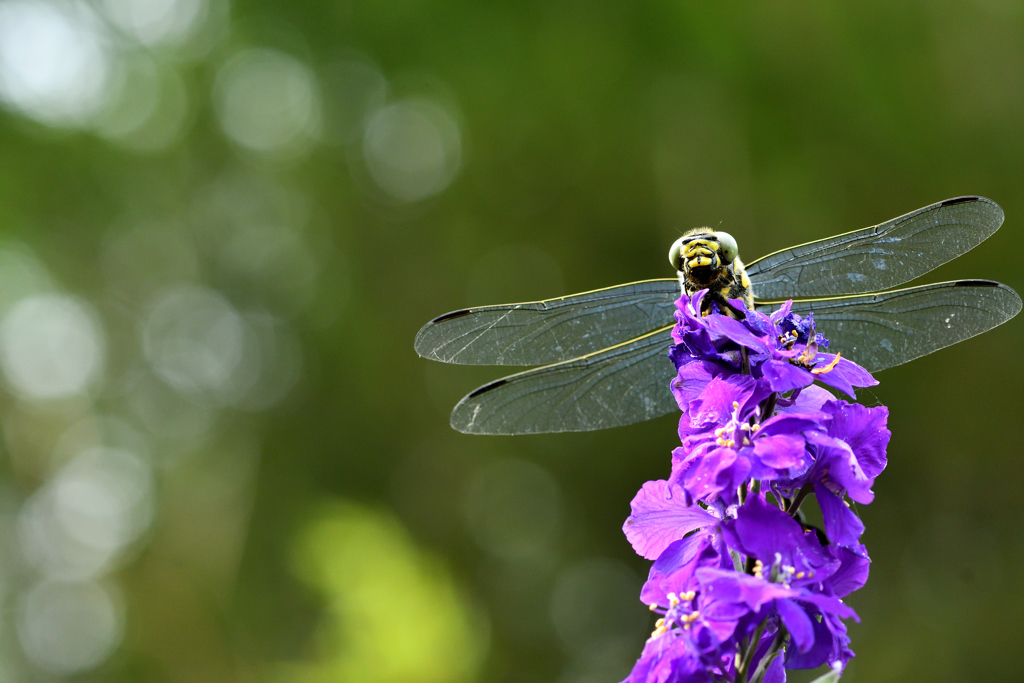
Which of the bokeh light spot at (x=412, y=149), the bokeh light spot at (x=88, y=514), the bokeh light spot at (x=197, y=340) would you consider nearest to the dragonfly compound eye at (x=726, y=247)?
the bokeh light spot at (x=412, y=149)

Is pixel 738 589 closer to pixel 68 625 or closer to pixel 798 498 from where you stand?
pixel 798 498

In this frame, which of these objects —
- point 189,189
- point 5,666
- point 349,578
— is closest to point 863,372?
point 349,578

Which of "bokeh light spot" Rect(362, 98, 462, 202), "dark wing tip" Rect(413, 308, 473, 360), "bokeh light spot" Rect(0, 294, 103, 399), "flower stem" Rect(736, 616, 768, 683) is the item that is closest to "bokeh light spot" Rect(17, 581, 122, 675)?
"bokeh light spot" Rect(0, 294, 103, 399)

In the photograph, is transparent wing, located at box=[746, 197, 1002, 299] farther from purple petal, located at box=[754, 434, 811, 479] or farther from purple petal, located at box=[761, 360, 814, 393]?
purple petal, located at box=[754, 434, 811, 479]

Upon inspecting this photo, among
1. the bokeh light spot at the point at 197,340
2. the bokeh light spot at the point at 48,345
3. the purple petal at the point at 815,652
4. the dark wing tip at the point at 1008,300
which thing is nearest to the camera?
the purple petal at the point at 815,652

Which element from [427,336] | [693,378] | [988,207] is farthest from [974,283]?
[427,336]

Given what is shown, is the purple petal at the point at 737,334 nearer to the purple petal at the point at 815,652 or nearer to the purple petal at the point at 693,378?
the purple petal at the point at 693,378
